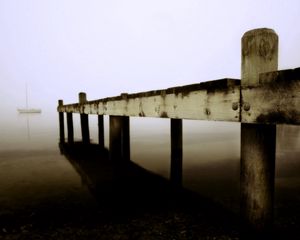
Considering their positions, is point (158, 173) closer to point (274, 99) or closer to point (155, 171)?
point (155, 171)

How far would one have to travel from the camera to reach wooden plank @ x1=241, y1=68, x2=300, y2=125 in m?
1.69

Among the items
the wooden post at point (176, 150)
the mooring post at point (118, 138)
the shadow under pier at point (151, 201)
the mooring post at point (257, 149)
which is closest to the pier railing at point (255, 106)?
the mooring post at point (257, 149)

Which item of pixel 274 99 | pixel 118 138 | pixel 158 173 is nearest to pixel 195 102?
pixel 274 99

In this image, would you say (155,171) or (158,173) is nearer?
(158,173)

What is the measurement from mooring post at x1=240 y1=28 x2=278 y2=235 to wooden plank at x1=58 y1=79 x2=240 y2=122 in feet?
0.38

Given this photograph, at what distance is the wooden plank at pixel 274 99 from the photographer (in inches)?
66.4

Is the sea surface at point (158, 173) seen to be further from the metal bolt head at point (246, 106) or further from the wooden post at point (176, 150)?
the metal bolt head at point (246, 106)

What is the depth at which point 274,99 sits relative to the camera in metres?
1.82

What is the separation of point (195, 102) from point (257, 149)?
724mm

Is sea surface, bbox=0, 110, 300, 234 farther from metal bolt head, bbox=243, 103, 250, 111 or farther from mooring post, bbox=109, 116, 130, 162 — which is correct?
metal bolt head, bbox=243, 103, 250, 111

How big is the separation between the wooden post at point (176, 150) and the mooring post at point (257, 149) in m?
3.26

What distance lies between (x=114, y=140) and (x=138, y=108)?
2.77 metres

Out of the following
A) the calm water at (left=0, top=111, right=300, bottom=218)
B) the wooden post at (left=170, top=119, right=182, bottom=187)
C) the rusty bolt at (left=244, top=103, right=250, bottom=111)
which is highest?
the rusty bolt at (left=244, top=103, right=250, bottom=111)

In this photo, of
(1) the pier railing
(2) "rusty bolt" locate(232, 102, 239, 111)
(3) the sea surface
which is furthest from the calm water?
(2) "rusty bolt" locate(232, 102, 239, 111)
